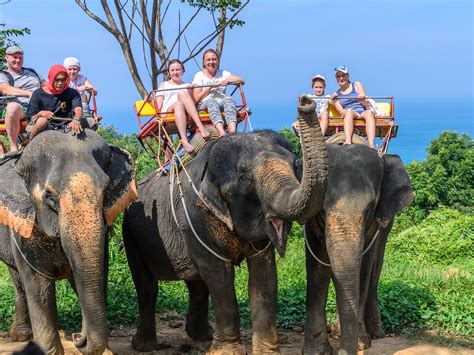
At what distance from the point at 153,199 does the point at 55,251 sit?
1.66 metres

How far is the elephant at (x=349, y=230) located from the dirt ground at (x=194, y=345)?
534 millimetres

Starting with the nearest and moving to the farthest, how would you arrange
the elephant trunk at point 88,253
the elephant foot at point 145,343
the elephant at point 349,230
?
1. the elephant trunk at point 88,253
2. the elephant at point 349,230
3. the elephant foot at point 145,343

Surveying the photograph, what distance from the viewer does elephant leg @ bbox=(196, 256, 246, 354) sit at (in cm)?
784

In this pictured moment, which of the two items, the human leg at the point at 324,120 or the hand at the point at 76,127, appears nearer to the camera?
the hand at the point at 76,127

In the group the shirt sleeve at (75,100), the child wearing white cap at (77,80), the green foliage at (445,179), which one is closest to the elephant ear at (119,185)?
the shirt sleeve at (75,100)

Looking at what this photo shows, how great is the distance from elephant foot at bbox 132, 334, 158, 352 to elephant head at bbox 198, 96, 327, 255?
1.88m

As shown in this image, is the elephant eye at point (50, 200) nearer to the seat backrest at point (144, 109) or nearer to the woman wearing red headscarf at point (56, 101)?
the woman wearing red headscarf at point (56, 101)

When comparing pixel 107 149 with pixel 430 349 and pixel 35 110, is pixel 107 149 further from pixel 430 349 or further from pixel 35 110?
pixel 430 349

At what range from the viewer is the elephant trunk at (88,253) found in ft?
22.4

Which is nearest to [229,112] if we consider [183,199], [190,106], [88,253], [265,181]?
[190,106]

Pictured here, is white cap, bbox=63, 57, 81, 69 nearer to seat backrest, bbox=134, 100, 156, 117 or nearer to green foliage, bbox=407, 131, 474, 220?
seat backrest, bbox=134, 100, 156, 117

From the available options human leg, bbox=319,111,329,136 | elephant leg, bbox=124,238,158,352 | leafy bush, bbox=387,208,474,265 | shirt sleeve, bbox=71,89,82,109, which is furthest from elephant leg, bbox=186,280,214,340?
leafy bush, bbox=387,208,474,265

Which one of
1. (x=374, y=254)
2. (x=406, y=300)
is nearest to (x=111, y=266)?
(x=406, y=300)

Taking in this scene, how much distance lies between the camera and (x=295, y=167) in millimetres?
7293
